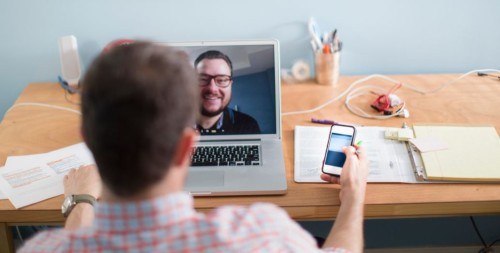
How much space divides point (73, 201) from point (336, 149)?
2.00 feet

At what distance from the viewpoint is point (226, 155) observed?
4.18 ft

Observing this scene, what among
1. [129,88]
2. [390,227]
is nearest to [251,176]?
[129,88]

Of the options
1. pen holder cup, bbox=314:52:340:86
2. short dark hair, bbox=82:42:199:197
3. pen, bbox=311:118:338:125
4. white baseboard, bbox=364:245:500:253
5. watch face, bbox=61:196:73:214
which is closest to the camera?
short dark hair, bbox=82:42:199:197

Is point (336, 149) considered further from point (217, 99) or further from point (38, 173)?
point (38, 173)

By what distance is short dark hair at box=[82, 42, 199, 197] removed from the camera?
2.00ft

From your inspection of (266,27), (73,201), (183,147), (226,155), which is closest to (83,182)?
(73,201)

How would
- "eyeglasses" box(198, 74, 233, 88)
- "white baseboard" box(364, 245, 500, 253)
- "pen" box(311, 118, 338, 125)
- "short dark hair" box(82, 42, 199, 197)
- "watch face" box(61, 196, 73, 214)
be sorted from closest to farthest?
1. "short dark hair" box(82, 42, 199, 197)
2. "watch face" box(61, 196, 73, 214)
3. "eyeglasses" box(198, 74, 233, 88)
4. "pen" box(311, 118, 338, 125)
5. "white baseboard" box(364, 245, 500, 253)

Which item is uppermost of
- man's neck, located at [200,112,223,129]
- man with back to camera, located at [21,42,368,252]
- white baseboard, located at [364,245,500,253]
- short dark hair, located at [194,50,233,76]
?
man with back to camera, located at [21,42,368,252]

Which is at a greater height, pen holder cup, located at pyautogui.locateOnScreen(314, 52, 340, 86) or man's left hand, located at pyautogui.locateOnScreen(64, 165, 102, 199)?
pen holder cup, located at pyautogui.locateOnScreen(314, 52, 340, 86)

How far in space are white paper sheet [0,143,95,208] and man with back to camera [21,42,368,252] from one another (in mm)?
505

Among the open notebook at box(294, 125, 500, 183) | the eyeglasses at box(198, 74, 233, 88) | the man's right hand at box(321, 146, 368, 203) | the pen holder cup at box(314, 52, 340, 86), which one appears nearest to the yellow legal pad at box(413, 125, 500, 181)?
the open notebook at box(294, 125, 500, 183)

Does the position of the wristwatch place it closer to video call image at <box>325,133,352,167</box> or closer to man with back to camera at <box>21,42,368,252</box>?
man with back to camera at <box>21,42,368,252</box>

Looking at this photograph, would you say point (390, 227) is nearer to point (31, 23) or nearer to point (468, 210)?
point (468, 210)

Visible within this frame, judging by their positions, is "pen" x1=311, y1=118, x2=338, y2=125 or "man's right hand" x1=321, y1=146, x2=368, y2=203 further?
"pen" x1=311, y1=118, x2=338, y2=125
